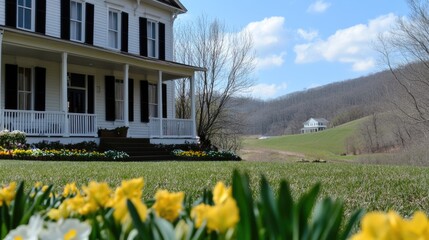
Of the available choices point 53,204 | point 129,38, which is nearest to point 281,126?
point 129,38

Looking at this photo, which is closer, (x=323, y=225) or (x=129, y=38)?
(x=323, y=225)

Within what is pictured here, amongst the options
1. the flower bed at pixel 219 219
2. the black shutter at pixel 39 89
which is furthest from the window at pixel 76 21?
the flower bed at pixel 219 219

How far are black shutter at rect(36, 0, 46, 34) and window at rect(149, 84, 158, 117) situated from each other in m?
6.05

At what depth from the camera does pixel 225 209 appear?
2.46ft

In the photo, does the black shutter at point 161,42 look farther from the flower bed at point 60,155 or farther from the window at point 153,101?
the flower bed at point 60,155

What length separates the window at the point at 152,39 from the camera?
831 inches

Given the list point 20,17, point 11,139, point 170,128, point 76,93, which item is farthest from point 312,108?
point 11,139

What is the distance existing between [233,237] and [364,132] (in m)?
71.9

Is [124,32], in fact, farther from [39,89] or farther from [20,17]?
[39,89]

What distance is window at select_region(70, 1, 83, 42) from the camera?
58.2 feet

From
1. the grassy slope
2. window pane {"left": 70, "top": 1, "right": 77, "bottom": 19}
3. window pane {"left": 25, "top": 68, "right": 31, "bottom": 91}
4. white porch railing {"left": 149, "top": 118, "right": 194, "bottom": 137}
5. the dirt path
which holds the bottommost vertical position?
the dirt path

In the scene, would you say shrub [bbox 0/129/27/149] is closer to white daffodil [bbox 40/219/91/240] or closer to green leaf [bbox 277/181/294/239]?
white daffodil [bbox 40/219/91/240]

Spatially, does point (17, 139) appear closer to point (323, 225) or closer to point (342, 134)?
point (323, 225)

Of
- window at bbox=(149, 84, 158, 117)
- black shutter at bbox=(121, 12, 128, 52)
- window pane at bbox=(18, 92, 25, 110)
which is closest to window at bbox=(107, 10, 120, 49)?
black shutter at bbox=(121, 12, 128, 52)
